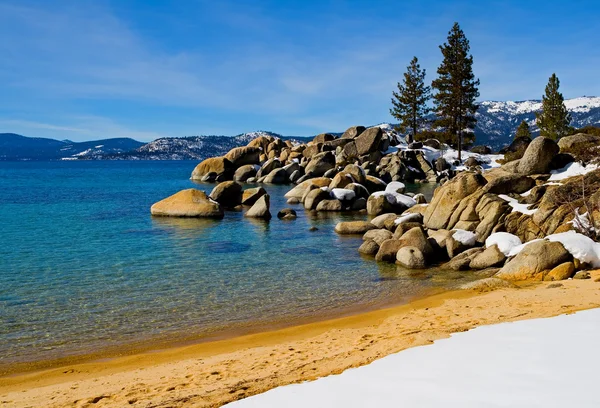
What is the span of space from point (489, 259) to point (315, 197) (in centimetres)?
2012

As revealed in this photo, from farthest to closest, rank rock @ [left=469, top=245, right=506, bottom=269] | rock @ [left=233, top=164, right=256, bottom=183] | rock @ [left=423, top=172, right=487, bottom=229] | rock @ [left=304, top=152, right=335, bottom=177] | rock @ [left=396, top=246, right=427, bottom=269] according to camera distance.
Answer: rock @ [left=233, top=164, right=256, bottom=183] < rock @ [left=304, top=152, right=335, bottom=177] < rock @ [left=423, top=172, right=487, bottom=229] < rock @ [left=396, top=246, right=427, bottom=269] < rock @ [left=469, top=245, right=506, bottom=269]

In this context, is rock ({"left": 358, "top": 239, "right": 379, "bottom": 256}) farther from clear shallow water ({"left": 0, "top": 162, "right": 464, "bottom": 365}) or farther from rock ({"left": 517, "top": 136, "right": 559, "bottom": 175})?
rock ({"left": 517, "top": 136, "right": 559, "bottom": 175})

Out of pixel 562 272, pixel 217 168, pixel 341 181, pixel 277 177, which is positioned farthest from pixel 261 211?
pixel 217 168

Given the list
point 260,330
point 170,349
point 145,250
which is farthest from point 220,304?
point 145,250

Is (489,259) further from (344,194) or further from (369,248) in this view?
(344,194)

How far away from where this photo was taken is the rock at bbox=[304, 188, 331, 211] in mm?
37312

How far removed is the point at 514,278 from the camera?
16062 mm

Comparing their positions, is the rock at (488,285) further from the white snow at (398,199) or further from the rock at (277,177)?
the rock at (277,177)

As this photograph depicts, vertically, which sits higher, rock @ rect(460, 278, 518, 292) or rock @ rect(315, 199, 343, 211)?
rock @ rect(315, 199, 343, 211)

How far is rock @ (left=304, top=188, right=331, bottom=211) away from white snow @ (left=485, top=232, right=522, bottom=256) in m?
18.9

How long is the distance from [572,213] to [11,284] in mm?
21204

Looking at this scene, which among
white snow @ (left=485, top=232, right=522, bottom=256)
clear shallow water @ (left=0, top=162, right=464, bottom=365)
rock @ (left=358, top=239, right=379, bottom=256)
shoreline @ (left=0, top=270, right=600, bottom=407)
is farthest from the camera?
rock @ (left=358, top=239, right=379, bottom=256)

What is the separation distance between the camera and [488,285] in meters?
15.3

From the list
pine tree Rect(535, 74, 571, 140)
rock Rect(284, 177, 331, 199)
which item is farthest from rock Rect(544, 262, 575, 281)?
pine tree Rect(535, 74, 571, 140)
